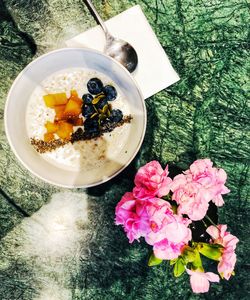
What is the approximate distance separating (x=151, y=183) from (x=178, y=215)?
0.08 meters

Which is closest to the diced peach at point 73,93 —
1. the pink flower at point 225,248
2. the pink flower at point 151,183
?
the pink flower at point 151,183

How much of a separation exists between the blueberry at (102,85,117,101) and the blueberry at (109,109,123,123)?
0.03 meters

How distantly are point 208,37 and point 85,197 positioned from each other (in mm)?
451

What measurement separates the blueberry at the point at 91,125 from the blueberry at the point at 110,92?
0.06m

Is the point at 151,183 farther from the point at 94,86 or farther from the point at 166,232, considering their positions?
the point at 94,86

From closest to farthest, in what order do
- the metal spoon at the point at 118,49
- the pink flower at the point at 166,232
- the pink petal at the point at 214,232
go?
the pink flower at the point at 166,232, the pink petal at the point at 214,232, the metal spoon at the point at 118,49

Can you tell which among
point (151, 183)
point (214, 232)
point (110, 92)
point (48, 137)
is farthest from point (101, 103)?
point (214, 232)

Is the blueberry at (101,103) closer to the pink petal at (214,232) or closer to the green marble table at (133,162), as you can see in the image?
the green marble table at (133,162)

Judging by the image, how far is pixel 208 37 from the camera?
3.08 ft

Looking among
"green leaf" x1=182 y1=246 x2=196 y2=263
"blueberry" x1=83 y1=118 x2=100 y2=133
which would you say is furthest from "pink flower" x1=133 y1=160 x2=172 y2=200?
"blueberry" x1=83 y1=118 x2=100 y2=133

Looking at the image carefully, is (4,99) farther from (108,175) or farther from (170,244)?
(170,244)

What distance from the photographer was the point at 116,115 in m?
0.92

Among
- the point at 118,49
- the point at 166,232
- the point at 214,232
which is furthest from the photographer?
the point at 118,49

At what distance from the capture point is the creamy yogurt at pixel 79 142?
91 cm
